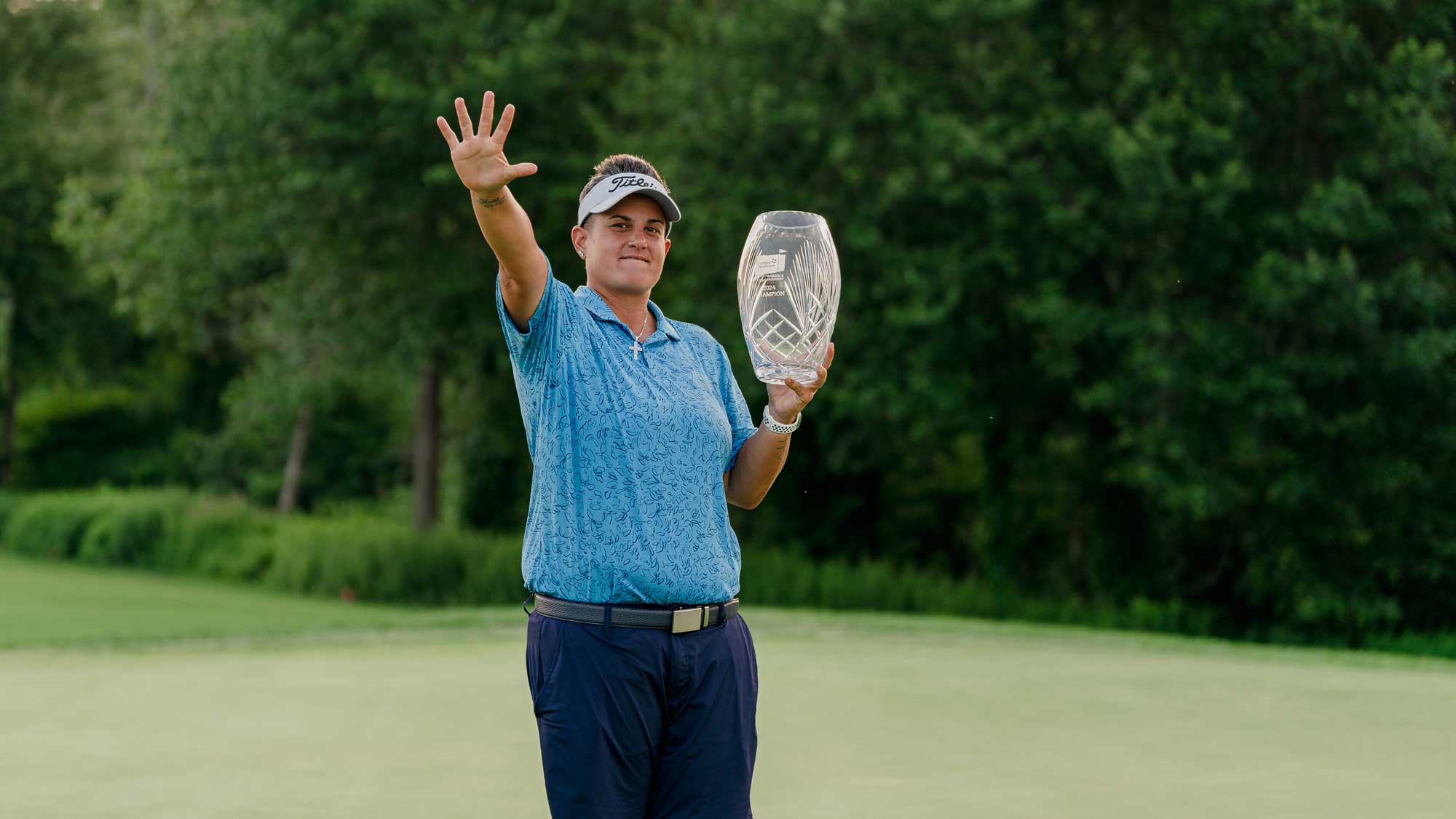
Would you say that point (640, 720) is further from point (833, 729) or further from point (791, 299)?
point (833, 729)

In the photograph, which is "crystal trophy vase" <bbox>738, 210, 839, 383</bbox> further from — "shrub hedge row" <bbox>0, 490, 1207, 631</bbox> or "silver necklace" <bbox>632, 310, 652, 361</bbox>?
"shrub hedge row" <bbox>0, 490, 1207, 631</bbox>

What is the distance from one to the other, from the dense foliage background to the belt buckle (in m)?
14.0

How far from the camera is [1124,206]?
17109 millimetres

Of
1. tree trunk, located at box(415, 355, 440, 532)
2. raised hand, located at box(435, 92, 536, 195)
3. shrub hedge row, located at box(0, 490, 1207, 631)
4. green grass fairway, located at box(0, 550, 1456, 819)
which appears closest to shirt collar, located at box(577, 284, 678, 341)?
raised hand, located at box(435, 92, 536, 195)

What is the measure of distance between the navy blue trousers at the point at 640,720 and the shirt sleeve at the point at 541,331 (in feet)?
1.85

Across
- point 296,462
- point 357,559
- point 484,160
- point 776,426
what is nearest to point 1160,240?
point 357,559

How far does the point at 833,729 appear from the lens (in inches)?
268

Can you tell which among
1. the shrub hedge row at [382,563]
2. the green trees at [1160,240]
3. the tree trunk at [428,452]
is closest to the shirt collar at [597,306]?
the green trees at [1160,240]

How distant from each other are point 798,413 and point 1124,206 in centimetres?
1441

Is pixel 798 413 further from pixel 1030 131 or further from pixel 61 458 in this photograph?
pixel 61 458

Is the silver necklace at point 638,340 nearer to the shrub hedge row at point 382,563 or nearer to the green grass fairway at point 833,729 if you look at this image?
the green grass fairway at point 833,729

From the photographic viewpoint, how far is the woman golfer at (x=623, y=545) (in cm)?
329

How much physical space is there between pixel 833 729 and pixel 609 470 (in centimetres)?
379

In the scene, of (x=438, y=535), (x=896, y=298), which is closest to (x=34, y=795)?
(x=896, y=298)
